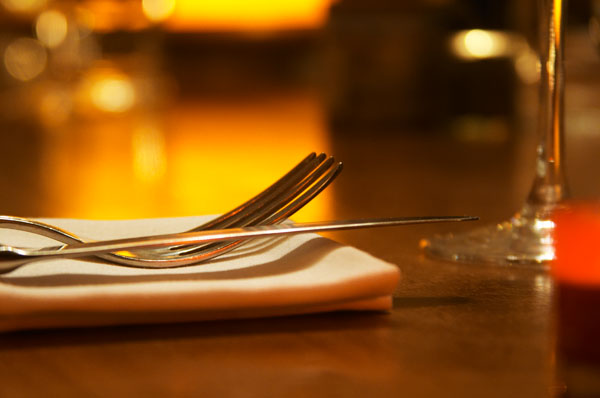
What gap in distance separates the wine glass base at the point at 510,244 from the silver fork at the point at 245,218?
11 cm

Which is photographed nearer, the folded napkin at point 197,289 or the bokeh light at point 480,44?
the folded napkin at point 197,289

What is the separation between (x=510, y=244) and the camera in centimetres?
55

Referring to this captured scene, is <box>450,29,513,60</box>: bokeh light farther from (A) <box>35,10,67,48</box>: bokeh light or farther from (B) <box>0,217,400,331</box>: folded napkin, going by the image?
(A) <box>35,10,67,48</box>: bokeh light

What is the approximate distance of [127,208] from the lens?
855 millimetres

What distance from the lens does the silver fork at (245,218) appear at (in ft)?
1.41

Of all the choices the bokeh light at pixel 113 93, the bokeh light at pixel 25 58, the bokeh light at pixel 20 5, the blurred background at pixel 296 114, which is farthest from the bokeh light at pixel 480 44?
the bokeh light at pixel 20 5

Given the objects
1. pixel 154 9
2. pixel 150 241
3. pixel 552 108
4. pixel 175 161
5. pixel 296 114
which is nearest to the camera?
pixel 150 241

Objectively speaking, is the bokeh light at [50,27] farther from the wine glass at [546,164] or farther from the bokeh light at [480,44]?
the wine glass at [546,164]

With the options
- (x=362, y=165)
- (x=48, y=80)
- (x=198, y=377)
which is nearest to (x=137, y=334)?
(x=198, y=377)

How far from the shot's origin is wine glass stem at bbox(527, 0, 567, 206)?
0.54 m

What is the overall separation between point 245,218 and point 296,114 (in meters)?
1.96

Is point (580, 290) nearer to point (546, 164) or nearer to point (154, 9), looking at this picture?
point (546, 164)

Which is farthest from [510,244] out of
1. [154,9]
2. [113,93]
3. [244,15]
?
[244,15]

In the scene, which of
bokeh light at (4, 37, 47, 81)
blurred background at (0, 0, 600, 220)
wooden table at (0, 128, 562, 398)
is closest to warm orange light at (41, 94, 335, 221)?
blurred background at (0, 0, 600, 220)
